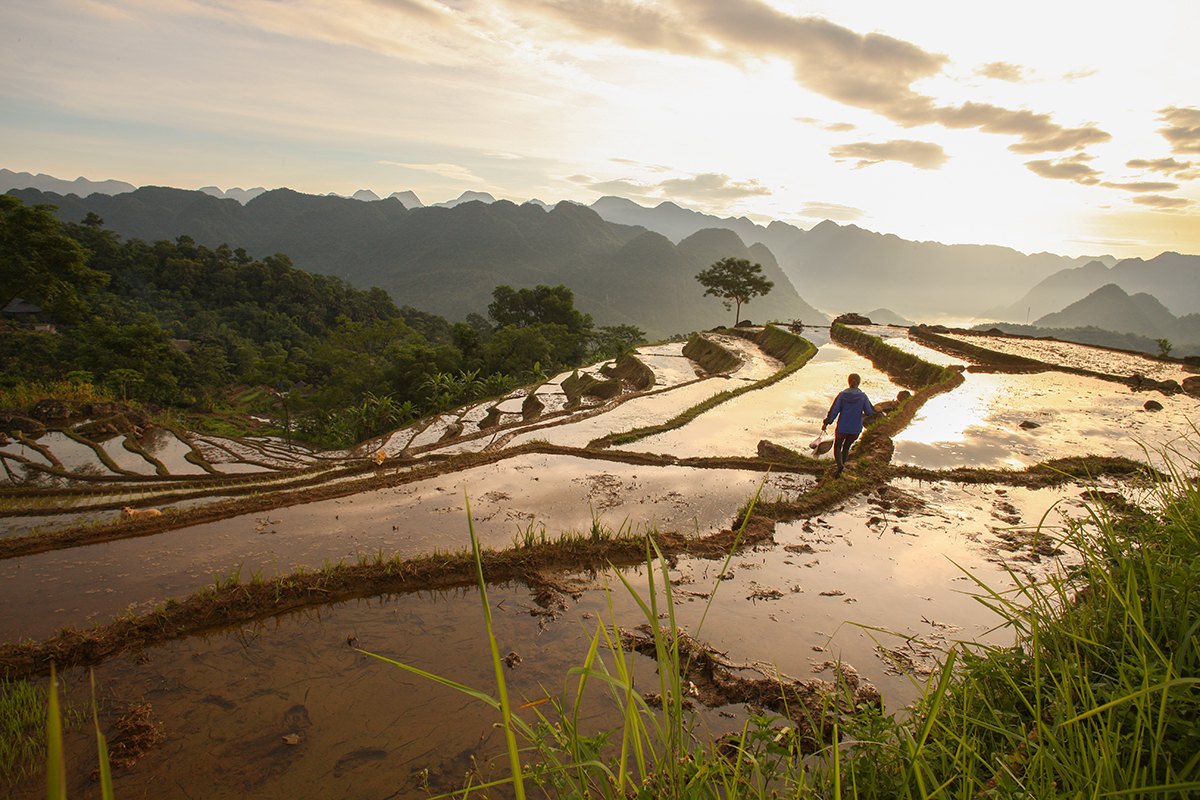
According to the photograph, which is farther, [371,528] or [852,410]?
[852,410]

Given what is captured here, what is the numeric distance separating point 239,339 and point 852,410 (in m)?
49.3

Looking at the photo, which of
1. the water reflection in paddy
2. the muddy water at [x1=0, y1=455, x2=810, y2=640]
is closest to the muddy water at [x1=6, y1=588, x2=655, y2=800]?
the muddy water at [x1=0, y1=455, x2=810, y2=640]

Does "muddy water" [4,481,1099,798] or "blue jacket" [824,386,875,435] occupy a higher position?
"blue jacket" [824,386,875,435]

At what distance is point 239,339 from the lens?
4312 cm

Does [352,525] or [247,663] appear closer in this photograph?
[247,663]

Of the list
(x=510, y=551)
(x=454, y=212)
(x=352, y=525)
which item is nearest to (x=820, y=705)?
(x=510, y=551)

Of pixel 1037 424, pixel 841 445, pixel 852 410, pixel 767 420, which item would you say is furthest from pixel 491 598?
pixel 1037 424

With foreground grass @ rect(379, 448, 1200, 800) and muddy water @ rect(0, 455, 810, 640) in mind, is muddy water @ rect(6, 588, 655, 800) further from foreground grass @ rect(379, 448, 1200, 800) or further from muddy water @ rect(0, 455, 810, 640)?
muddy water @ rect(0, 455, 810, 640)

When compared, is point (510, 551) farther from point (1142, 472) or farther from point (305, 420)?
point (305, 420)

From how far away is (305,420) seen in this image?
2684 cm

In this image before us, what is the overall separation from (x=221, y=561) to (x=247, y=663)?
2095 millimetres

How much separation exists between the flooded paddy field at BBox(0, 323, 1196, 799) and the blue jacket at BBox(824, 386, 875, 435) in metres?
0.84

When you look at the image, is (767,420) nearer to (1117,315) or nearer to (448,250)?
(448,250)

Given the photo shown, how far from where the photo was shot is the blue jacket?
7828 mm
